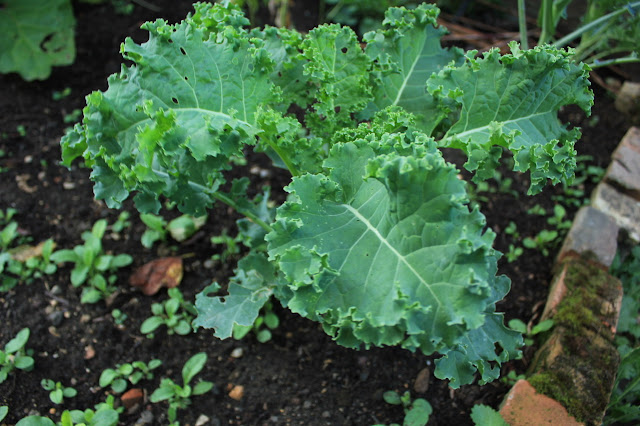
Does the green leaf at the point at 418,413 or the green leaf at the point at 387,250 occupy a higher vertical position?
Result: the green leaf at the point at 387,250

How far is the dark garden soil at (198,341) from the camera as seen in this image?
2.68 metres

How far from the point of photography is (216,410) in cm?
268

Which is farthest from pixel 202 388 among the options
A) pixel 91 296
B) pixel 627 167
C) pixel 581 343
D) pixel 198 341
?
pixel 627 167

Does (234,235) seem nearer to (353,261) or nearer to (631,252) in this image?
(353,261)

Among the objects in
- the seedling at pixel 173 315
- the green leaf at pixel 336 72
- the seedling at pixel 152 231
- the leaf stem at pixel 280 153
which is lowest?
the seedling at pixel 173 315

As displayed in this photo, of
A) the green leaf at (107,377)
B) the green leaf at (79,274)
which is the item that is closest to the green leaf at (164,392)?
the green leaf at (107,377)

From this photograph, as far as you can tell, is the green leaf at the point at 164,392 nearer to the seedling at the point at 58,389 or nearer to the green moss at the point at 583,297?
the seedling at the point at 58,389

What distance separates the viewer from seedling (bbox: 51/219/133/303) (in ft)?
9.79

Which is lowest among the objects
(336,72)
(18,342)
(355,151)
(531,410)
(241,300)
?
(18,342)

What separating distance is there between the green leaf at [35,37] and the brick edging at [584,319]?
3.74 metres

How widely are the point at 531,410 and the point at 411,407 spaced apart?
0.57 meters

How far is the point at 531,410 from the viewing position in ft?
8.11

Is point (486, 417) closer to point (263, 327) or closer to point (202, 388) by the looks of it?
point (263, 327)

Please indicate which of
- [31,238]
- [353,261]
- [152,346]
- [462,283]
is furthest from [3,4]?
[462,283]
